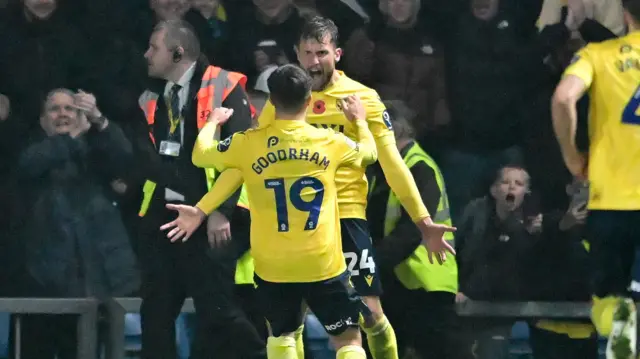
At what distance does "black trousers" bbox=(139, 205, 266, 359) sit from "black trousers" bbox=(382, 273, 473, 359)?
2.46 feet

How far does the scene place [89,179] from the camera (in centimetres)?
830

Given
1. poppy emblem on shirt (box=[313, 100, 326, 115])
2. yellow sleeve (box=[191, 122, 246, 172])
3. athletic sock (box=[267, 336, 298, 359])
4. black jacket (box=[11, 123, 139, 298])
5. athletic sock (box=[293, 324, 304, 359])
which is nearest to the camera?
yellow sleeve (box=[191, 122, 246, 172])

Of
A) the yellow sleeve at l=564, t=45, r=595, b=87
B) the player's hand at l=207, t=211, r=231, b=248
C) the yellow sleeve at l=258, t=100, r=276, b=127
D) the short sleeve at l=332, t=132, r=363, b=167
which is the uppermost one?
the yellow sleeve at l=564, t=45, r=595, b=87

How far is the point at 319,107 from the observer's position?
6.75 metres

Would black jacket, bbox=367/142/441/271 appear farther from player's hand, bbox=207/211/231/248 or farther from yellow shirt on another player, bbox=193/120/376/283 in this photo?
yellow shirt on another player, bbox=193/120/376/283

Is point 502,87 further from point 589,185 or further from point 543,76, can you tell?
point 589,185

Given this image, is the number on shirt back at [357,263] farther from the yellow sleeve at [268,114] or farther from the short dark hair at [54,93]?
the short dark hair at [54,93]

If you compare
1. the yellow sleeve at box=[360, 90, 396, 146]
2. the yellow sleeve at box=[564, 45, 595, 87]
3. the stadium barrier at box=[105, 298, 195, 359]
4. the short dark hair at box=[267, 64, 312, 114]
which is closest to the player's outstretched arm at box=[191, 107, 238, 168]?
the short dark hair at box=[267, 64, 312, 114]

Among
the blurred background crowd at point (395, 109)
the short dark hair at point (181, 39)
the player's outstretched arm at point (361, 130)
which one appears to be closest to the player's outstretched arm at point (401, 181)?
the player's outstretched arm at point (361, 130)

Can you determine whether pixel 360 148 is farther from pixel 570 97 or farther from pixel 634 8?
pixel 634 8

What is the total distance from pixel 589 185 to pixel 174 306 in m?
2.45

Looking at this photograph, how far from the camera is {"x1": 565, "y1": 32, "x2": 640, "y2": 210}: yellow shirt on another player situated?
6277mm

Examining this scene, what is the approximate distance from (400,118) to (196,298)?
57.9 inches

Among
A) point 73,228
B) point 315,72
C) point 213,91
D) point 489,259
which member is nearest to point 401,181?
point 315,72
